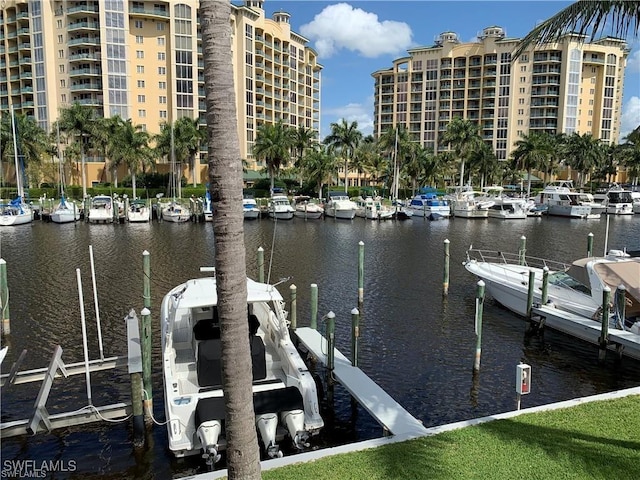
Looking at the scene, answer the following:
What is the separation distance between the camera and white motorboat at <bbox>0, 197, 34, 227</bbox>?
48.2 meters

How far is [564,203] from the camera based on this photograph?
67.6 m

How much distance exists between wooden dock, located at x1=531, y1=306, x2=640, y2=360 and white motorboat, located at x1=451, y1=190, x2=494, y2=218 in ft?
150

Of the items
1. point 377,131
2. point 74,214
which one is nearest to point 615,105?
point 377,131

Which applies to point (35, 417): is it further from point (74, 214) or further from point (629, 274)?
point (74, 214)

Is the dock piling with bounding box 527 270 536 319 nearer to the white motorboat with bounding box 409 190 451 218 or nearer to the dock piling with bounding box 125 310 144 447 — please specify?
the dock piling with bounding box 125 310 144 447

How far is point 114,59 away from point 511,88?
84805 mm

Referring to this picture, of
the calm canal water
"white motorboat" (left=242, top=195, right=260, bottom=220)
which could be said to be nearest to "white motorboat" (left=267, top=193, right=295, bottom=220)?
"white motorboat" (left=242, top=195, right=260, bottom=220)

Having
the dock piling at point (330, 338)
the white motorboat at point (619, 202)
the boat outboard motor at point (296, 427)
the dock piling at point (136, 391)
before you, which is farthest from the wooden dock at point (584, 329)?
the white motorboat at point (619, 202)

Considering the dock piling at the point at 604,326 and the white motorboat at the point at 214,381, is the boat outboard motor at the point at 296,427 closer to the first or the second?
the white motorboat at the point at 214,381

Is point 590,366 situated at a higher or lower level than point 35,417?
lower

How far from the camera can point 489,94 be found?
404 ft

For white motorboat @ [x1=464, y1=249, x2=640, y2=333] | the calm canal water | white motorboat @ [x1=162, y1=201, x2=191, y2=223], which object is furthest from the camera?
white motorboat @ [x1=162, y1=201, x2=191, y2=223]

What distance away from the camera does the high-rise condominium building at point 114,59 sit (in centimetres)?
8625

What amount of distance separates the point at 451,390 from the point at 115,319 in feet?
41.5
